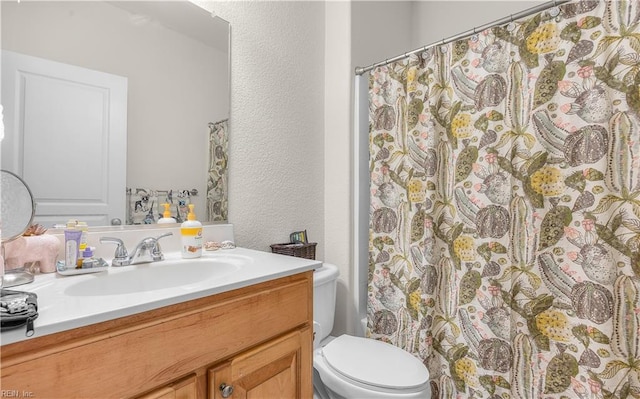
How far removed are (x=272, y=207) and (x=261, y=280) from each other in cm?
77

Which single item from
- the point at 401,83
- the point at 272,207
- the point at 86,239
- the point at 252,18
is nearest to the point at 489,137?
the point at 401,83

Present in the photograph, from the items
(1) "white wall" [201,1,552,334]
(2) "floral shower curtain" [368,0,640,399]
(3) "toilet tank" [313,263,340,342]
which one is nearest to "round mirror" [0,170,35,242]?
(1) "white wall" [201,1,552,334]

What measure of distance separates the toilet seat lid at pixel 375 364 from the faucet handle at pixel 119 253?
32.5 inches

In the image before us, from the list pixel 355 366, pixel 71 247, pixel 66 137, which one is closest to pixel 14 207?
pixel 71 247

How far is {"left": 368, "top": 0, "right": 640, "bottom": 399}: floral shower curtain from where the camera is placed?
1071 millimetres

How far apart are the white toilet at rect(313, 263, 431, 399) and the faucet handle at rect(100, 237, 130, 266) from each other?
713 mm

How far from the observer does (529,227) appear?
1228mm

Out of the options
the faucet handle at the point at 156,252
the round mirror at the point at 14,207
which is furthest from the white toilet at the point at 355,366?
the round mirror at the point at 14,207

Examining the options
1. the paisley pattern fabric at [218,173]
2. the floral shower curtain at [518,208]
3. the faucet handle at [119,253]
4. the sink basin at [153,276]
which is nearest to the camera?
the sink basin at [153,276]

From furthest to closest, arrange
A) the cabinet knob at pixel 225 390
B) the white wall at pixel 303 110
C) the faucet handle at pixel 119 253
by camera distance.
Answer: the white wall at pixel 303 110, the faucet handle at pixel 119 253, the cabinet knob at pixel 225 390

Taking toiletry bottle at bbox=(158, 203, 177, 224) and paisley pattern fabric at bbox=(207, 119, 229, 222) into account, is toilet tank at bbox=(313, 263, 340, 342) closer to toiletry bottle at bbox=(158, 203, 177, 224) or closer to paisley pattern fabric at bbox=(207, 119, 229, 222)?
paisley pattern fabric at bbox=(207, 119, 229, 222)

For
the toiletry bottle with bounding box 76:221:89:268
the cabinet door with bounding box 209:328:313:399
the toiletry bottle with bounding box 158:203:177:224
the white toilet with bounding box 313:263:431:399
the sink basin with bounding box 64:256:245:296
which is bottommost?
the white toilet with bounding box 313:263:431:399

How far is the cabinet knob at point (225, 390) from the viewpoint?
2.36ft

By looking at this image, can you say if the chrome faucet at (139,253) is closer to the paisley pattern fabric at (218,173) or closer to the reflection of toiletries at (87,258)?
the reflection of toiletries at (87,258)
